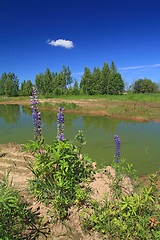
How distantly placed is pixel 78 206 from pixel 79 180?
2.29 feet

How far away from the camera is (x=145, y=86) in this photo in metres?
56.2

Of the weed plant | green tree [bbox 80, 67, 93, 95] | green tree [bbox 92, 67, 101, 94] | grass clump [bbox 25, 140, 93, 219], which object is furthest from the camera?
green tree [bbox 92, 67, 101, 94]

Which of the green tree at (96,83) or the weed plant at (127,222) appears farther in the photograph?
the green tree at (96,83)

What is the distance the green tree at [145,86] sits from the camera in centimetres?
5634

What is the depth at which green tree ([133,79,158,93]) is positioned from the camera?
56.3 metres

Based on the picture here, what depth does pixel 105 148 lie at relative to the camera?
265 inches

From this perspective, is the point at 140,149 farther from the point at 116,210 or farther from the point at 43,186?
the point at 43,186

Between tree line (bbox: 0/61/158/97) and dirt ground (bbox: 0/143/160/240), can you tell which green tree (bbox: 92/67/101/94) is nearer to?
tree line (bbox: 0/61/158/97)

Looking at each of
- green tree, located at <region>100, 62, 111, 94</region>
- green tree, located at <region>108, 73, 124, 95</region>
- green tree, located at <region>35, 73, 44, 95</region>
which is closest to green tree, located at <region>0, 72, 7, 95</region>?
green tree, located at <region>35, 73, 44, 95</region>

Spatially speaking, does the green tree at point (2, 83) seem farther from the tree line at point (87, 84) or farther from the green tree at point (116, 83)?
the green tree at point (116, 83)

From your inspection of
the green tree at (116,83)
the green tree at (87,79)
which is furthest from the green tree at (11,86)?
the green tree at (116,83)

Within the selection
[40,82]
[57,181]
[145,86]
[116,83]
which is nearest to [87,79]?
[116,83]

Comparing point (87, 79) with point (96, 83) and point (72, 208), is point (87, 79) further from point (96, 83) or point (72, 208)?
point (72, 208)

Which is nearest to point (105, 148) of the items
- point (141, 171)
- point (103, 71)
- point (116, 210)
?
point (141, 171)
